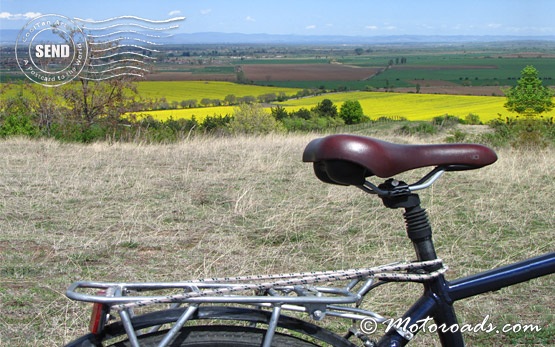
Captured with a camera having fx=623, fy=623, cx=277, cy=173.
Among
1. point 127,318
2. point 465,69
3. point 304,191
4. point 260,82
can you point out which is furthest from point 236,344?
point 465,69

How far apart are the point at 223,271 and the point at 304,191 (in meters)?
2.58

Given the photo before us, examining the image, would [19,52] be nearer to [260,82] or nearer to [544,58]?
[260,82]

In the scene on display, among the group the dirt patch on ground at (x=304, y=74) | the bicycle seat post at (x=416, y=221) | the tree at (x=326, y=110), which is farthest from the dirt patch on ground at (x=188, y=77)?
the bicycle seat post at (x=416, y=221)

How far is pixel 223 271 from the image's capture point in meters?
4.31

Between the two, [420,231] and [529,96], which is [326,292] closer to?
[420,231]

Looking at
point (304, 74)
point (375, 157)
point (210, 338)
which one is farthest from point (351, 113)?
point (210, 338)

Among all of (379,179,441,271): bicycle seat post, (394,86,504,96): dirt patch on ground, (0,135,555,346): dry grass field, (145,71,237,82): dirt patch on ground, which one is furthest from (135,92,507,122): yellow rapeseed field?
(379,179,441,271): bicycle seat post

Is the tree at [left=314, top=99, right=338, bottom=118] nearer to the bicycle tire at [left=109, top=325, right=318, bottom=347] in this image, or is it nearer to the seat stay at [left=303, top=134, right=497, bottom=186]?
the seat stay at [left=303, top=134, right=497, bottom=186]

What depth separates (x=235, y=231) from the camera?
17.2 ft

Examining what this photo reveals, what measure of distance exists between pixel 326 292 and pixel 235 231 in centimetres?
370

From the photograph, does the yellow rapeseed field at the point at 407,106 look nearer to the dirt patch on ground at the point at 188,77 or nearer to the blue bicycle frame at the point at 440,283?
the dirt patch on ground at the point at 188,77

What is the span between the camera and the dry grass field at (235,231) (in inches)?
144

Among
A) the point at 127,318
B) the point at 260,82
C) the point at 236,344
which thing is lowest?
the point at 260,82

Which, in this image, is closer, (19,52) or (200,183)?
(200,183)
